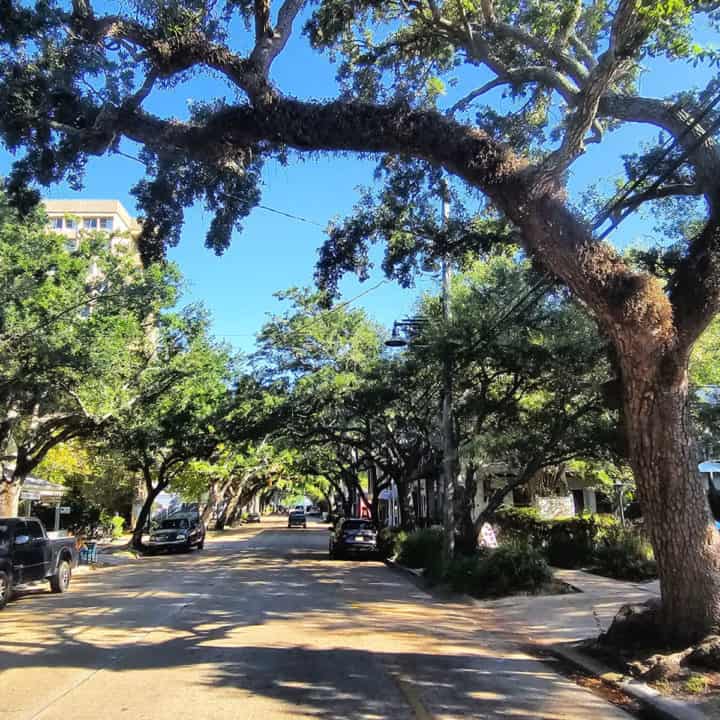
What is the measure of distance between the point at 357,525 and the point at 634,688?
71.5 ft

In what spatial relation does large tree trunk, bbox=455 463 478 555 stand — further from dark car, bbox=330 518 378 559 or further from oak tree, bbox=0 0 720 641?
oak tree, bbox=0 0 720 641

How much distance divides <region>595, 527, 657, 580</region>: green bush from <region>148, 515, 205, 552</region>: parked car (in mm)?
19677

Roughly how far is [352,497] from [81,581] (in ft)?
124

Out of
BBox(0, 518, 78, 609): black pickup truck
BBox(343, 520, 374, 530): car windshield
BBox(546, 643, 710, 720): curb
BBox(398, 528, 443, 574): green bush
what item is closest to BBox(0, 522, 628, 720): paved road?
BBox(546, 643, 710, 720): curb

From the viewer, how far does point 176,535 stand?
32.6 metres

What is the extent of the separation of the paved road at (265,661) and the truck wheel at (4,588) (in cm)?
21

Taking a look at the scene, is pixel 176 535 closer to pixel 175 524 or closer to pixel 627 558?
pixel 175 524

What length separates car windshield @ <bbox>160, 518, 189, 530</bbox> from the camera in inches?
1324

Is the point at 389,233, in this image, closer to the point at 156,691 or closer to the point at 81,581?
the point at 156,691

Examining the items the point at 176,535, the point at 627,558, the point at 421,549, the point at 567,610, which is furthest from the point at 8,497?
the point at 627,558

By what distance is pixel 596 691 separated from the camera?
24.5 feet

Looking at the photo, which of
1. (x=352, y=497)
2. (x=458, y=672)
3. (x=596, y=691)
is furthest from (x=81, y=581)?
(x=352, y=497)

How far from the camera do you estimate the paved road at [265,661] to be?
21.7ft

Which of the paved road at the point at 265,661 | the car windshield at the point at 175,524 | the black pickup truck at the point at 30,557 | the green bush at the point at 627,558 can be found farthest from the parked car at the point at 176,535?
the green bush at the point at 627,558
